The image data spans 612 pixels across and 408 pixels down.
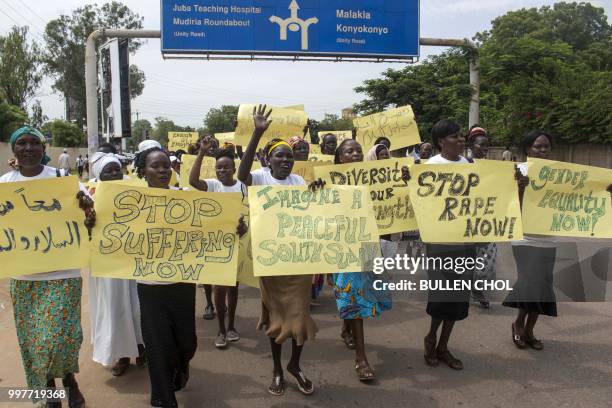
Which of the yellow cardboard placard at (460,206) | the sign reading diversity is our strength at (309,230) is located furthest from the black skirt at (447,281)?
the sign reading diversity is our strength at (309,230)

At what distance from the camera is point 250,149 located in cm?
355

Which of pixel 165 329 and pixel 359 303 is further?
pixel 359 303

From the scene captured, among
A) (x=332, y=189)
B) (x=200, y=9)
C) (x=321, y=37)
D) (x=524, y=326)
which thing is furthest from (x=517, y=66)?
(x=332, y=189)

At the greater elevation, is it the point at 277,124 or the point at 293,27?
the point at 293,27

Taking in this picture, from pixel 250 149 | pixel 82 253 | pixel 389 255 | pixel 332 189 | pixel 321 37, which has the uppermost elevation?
pixel 321 37

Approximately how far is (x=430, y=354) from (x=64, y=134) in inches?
1623

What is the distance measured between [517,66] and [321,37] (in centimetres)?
792

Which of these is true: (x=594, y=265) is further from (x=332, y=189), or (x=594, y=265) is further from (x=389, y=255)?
(x=332, y=189)

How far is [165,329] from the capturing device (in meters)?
3.10

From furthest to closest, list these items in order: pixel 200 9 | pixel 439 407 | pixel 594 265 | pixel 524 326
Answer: pixel 200 9
pixel 594 265
pixel 524 326
pixel 439 407

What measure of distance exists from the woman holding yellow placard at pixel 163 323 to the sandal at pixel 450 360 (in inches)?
78.8

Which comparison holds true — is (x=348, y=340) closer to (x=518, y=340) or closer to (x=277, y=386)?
(x=277, y=386)

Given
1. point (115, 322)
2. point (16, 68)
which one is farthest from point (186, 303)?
point (16, 68)

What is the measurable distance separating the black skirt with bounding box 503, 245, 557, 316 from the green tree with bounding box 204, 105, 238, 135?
6984 cm
